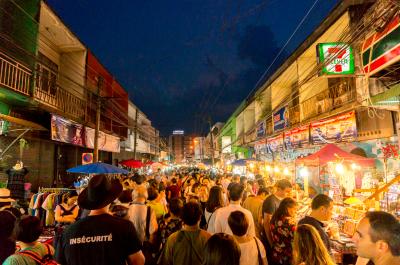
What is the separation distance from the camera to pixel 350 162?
10.0 meters

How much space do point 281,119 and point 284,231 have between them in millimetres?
14704

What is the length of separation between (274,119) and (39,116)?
1525 cm

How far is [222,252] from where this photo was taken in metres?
2.47

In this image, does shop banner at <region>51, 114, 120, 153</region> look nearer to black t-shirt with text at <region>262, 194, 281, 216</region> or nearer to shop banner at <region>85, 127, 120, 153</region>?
shop banner at <region>85, 127, 120, 153</region>

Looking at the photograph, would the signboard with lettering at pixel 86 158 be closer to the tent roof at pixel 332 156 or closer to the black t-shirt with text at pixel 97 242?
the tent roof at pixel 332 156

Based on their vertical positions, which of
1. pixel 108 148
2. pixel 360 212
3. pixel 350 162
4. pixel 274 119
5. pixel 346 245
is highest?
pixel 274 119

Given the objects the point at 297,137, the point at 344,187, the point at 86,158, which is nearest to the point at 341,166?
the point at 344,187

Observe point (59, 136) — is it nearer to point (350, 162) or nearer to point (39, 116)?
point (39, 116)

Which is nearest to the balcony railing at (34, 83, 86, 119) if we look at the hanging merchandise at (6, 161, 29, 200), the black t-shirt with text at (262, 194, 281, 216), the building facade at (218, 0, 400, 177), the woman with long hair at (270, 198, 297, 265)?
the hanging merchandise at (6, 161, 29, 200)

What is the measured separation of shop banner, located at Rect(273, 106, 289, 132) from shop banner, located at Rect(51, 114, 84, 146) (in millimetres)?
12796

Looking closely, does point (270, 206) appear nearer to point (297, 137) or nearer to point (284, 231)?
point (284, 231)

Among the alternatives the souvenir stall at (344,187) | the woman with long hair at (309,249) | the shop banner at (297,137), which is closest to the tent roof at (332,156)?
the souvenir stall at (344,187)

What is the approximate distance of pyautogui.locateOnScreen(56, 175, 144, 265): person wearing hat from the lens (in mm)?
2539

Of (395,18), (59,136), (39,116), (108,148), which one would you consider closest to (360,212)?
(395,18)
